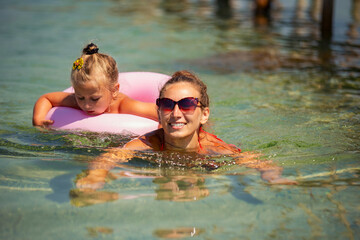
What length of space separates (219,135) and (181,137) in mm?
1262

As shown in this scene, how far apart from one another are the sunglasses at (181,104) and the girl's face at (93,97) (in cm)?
104

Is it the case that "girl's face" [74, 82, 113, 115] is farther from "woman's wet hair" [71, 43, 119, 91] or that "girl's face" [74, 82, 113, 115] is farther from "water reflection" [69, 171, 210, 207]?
"water reflection" [69, 171, 210, 207]

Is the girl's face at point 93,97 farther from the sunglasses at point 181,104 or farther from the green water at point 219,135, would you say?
the sunglasses at point 181,104

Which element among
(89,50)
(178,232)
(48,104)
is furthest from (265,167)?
(48,104)

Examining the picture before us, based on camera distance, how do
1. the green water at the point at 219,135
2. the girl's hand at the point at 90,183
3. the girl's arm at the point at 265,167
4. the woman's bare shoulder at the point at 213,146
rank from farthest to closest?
the woman's bare shoulder at the point at 213,146 → the girl's arm at the point at 265,167 → the girl's hand at the point at 90,183 → the green water at the point at 219,135

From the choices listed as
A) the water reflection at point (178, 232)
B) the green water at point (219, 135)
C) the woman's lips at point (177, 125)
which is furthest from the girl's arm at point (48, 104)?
the water reflection at point (178, 232)

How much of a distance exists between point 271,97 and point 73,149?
3.06 m

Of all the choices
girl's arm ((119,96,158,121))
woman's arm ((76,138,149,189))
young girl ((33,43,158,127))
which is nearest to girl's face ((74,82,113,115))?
young girl ((33,43,158,127))

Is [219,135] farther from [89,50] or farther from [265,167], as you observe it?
[89,50]

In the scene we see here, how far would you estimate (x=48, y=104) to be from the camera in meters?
4.73

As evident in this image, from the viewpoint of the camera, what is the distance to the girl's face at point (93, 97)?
4289 mm

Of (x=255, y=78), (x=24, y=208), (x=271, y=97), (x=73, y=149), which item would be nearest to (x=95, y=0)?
(x=255, y=78)

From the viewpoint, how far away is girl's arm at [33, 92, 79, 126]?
461 centimetres

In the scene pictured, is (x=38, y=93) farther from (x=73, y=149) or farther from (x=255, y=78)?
(x=255, y=78)
